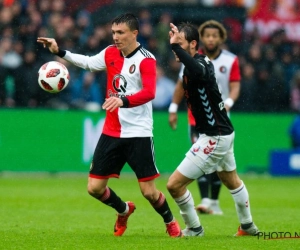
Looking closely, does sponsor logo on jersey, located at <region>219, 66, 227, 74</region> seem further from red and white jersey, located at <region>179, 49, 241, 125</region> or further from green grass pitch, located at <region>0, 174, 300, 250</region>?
green grass pitch, located at <region>0, 174, 300, 250</region>

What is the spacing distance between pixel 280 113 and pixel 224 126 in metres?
10.4

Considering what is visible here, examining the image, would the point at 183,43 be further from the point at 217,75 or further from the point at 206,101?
Result: the point at 217,75

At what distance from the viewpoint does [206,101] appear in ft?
28.4

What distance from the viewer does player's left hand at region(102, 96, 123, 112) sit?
26.5 ft

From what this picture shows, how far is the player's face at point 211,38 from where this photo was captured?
11727 millimetres

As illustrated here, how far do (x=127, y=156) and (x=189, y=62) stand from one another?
4.30ft

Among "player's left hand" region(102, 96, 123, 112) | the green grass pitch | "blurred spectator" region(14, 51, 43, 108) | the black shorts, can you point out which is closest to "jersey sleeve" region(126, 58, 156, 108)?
"player's left hand" region(102, 96, 123, 112)

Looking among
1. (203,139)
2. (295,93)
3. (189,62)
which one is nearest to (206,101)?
(203,139)

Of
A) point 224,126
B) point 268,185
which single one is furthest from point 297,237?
point 268,185

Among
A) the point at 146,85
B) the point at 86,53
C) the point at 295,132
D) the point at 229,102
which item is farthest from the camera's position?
the point at 86,53

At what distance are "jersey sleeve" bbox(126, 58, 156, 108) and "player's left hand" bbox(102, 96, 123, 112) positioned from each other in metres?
0.23

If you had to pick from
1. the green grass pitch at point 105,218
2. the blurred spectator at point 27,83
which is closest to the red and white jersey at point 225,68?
the green grass pitch at point 105,218

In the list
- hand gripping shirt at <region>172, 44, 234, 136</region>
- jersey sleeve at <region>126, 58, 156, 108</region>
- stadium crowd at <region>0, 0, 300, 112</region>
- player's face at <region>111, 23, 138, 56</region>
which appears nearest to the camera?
jersey sleeve at <region>126, 58, 156, 108</region>

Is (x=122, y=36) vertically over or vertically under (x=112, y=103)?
over
